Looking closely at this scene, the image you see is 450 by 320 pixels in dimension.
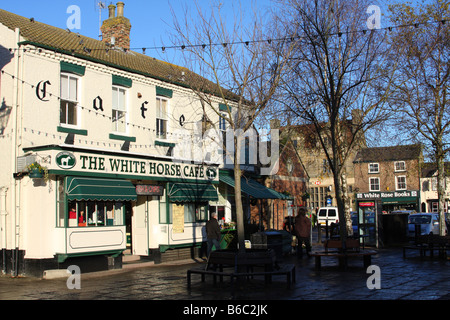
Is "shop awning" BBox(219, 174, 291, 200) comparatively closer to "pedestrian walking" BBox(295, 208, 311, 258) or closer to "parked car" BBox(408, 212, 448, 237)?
"pedestrian walking" BBox(295, 208, 311, 258)

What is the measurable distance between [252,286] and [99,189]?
18.6ft

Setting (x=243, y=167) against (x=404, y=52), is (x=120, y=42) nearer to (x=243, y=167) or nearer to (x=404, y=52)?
(x=243, y=167)

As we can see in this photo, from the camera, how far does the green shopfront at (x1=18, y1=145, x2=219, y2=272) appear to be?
13.4 meters

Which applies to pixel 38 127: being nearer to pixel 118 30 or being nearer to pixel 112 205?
pixel 112 205

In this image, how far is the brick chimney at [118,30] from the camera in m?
21.0

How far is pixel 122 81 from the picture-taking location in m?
16.6

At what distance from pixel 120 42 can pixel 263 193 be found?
8962 millimetres

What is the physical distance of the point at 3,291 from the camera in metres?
10.9

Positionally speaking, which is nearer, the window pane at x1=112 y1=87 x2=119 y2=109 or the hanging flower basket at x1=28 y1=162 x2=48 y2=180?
the hanging flower basket at x1=28 y1=162 x2=48 y2=180

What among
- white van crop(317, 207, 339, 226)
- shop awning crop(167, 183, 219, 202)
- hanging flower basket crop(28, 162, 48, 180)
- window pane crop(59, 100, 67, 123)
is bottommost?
white van crop(317, 207, 339, 226)

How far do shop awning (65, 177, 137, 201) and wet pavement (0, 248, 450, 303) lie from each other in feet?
7.17

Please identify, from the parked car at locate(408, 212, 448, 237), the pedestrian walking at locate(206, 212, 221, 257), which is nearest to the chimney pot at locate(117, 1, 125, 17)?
the pedestrian walking at locate(206, 212, 221, 257)

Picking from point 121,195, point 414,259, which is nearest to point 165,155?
point 121,195

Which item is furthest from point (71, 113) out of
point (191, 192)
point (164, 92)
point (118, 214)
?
point (191, 192)
